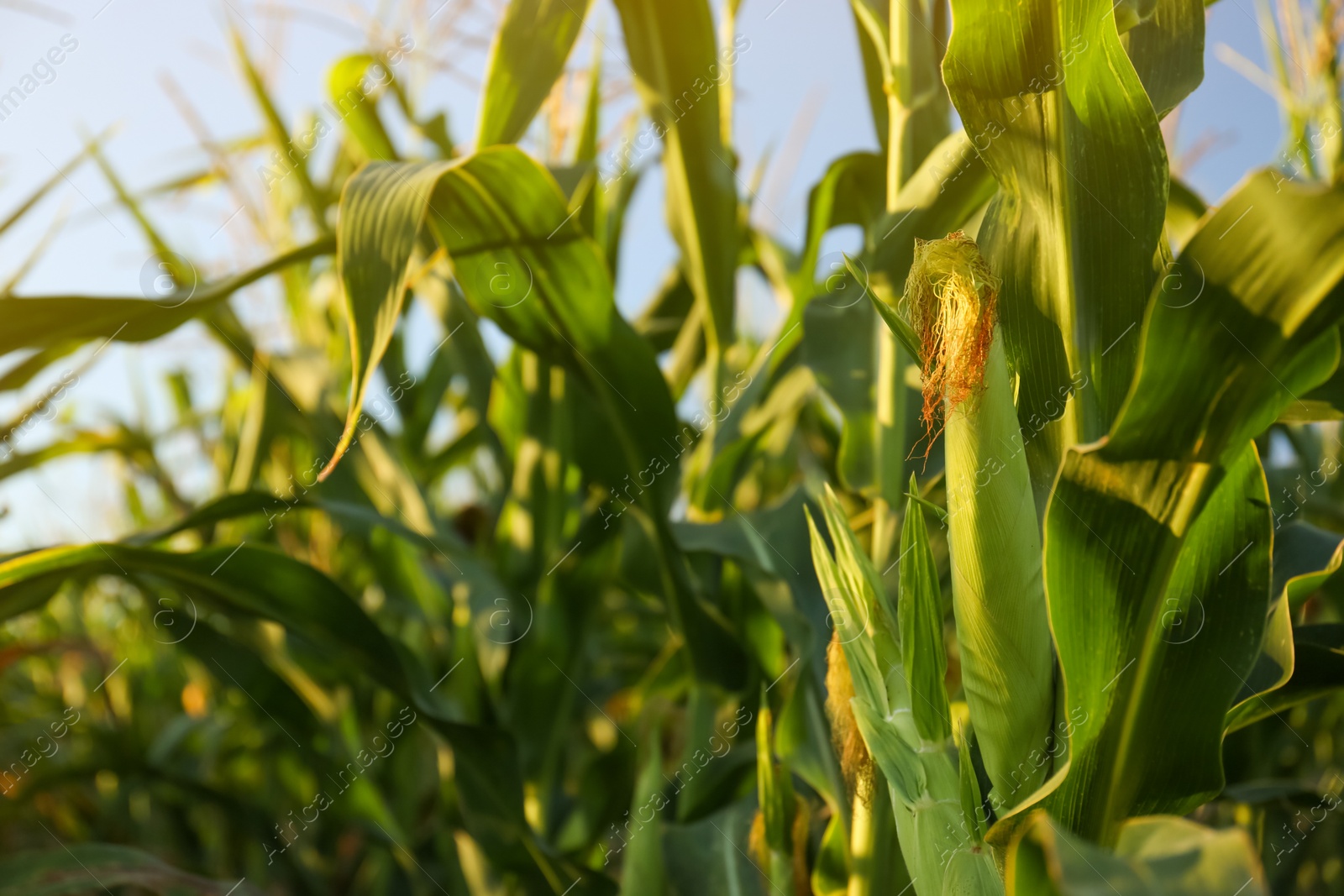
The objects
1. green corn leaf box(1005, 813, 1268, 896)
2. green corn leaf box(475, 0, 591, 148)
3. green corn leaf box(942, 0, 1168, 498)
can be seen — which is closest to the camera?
green corn leaf box(1005, 813, 1268, 896)

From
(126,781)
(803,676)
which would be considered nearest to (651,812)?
(803,676)

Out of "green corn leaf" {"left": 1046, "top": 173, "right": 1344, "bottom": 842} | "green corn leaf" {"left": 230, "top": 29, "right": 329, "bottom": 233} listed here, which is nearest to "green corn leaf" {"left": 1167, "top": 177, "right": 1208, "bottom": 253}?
"green corn leaf" {"left": 1046, "top": 173, "right": 1344, "bottom": 842}

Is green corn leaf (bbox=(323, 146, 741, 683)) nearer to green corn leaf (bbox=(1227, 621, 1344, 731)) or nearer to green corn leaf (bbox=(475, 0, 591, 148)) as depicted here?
green corn leaf (bbox=(475, 0, 591, 148))

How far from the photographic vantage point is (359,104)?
804mm

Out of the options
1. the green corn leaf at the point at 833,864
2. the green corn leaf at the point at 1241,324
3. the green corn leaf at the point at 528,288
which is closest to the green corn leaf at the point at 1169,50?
the green corn leaf at the point at 1241,324

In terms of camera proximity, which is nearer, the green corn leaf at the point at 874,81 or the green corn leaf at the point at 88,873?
the green corn leaf at the point at 88,873

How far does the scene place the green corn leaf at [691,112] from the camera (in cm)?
68

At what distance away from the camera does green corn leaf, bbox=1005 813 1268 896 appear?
22 cm

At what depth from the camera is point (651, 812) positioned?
25.1 inches

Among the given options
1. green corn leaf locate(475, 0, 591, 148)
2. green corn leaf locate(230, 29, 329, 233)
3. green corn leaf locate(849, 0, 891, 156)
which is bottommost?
green corn leaf locate(849, 0, 891, 156)

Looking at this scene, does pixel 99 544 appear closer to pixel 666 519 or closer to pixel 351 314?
pixel 351 314

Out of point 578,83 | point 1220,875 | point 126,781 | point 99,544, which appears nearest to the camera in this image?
point 1220,875

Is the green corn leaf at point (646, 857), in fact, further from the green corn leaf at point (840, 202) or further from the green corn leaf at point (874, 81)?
the green corn leaf at point (874, 81)

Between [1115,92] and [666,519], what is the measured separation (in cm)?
44
